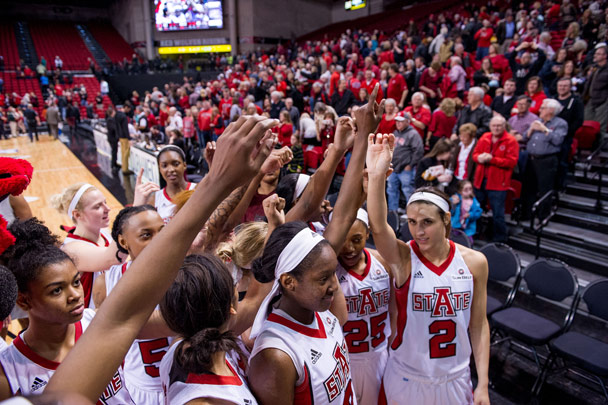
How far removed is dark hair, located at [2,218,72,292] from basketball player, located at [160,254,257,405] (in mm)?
681

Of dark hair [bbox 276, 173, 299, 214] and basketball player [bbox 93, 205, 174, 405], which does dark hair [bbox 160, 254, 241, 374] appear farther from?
dark hair [bbox 276, 173, 299, 214]

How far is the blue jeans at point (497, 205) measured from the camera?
222 inches

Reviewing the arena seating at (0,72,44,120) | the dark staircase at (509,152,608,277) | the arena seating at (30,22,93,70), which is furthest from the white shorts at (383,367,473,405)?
the arena seating at (30,22,93,70)

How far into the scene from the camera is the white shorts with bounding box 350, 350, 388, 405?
2482 mm

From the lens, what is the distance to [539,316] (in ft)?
13.9

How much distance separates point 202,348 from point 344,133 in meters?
1.38

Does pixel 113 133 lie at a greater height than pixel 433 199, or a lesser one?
lesser

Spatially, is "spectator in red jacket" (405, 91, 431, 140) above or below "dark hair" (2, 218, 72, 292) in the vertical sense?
above

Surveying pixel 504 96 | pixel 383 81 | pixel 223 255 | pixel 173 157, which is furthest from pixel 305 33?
pixel 223 255

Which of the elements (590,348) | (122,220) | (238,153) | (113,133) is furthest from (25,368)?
(113,133)

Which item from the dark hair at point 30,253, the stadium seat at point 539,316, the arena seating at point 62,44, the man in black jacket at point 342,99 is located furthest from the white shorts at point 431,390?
the arena seating at point 62,44

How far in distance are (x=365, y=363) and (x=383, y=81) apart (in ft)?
26.6

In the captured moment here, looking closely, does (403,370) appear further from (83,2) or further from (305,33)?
(83,2)

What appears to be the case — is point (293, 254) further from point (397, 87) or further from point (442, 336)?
point (397, 87)
